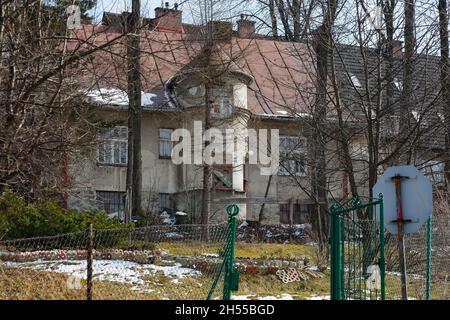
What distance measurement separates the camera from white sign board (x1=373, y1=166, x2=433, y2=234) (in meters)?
8.83

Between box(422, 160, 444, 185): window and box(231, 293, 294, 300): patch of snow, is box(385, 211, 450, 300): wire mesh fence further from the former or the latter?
box(422, 160, 444, 185): window

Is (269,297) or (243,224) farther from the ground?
(243,224)

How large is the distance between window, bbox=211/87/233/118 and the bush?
410 inches

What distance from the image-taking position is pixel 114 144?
2984 cm

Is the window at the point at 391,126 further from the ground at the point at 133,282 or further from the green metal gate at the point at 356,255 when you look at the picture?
the green metal gate at the point at 356,255

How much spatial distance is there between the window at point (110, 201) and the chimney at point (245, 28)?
11254mm

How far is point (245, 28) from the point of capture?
19906 mm

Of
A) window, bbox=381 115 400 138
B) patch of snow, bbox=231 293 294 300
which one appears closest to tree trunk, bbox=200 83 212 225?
window, bbox=381 115 400 138

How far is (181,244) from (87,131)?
10.0 feet

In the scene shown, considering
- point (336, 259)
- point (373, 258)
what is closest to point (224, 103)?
point (373, 258)

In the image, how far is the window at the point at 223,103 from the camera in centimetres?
2778

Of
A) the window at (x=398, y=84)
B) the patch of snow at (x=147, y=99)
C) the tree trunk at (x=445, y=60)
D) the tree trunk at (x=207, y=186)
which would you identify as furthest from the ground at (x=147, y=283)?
the patch of snow at (x=147, y=99)

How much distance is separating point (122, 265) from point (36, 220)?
13.8ft

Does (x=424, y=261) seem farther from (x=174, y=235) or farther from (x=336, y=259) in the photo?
(x=336, y=259)
